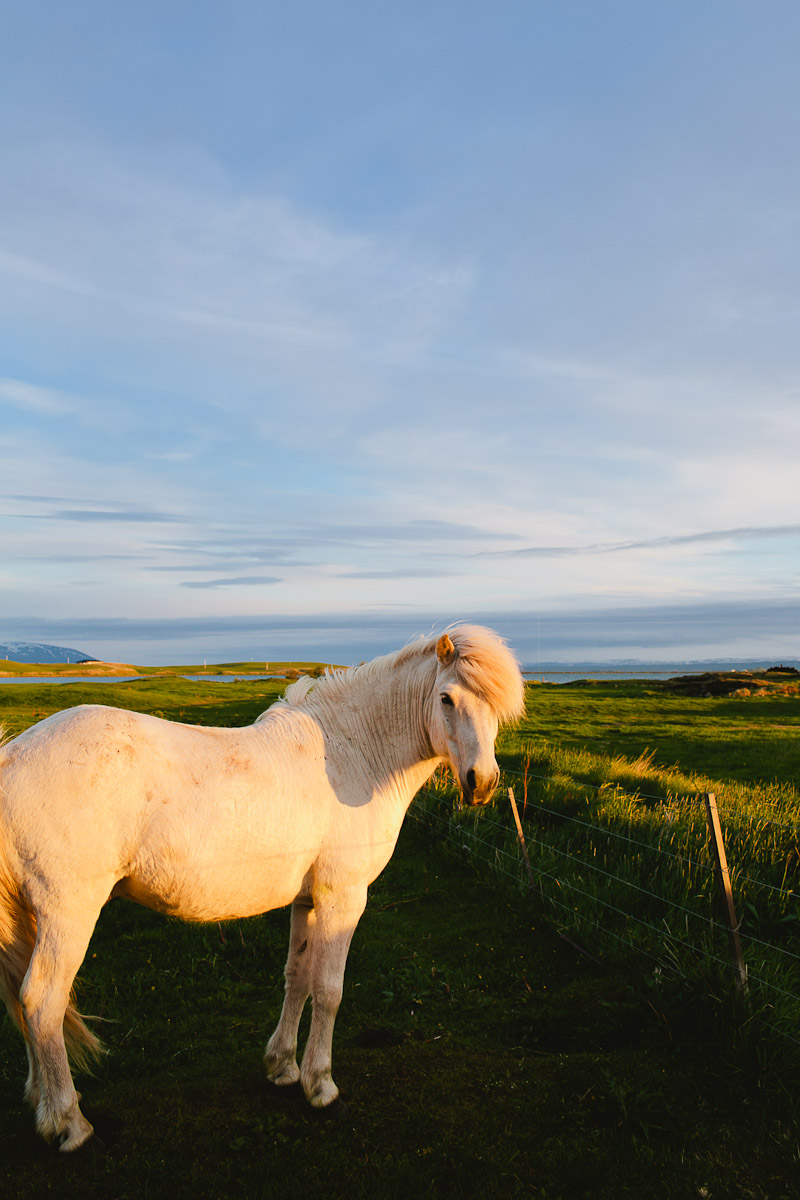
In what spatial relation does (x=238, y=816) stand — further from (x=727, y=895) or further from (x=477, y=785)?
(x=727, y=895)

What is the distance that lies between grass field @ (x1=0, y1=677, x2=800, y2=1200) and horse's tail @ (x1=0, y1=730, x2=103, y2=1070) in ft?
1.60

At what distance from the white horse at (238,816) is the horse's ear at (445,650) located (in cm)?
1

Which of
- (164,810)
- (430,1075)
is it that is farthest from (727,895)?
(164,810)

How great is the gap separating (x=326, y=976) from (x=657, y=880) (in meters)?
3.88

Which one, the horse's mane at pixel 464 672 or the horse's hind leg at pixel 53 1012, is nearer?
the horse's hind leg at pixel 53 1012

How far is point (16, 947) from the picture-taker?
3.27 m

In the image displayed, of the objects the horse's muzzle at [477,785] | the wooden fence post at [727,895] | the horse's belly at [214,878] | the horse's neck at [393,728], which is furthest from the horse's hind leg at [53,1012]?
the wooden fence post at [727,895]

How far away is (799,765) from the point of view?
15.1m

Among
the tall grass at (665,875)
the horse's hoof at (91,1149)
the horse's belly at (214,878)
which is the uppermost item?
the horse's belly at (214,878)

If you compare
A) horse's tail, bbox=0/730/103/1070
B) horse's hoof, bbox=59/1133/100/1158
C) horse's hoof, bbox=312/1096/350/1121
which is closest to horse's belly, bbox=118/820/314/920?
horse's tail, bbox=0/730/103/1070

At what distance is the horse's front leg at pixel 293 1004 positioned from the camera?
3.98 m

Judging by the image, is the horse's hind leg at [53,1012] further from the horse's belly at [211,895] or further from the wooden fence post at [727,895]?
the wooden fence post at [727,895]

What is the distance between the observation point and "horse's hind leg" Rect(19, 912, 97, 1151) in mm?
2996

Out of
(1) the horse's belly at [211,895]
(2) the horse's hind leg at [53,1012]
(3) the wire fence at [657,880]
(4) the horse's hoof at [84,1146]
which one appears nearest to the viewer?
(2) the horse's hind leg at [53,1012]
